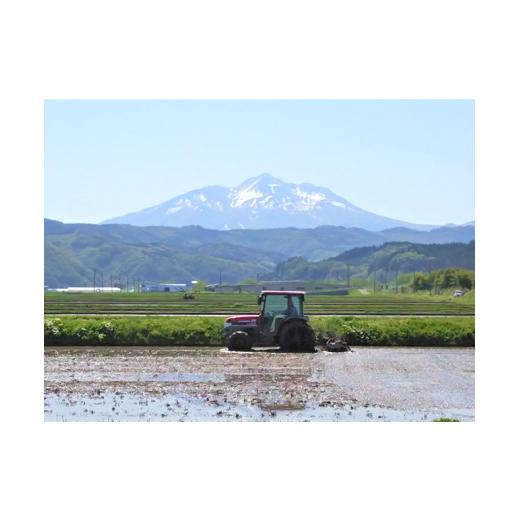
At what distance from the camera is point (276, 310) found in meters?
28.0

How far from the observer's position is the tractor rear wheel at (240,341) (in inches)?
1101

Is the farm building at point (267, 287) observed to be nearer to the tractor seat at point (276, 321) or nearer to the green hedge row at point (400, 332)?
the green hedge row at point (400, 332)

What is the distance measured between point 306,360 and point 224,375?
4.05 m

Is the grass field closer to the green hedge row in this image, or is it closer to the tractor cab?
the green hedge row

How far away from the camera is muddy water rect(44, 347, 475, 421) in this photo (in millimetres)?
17125

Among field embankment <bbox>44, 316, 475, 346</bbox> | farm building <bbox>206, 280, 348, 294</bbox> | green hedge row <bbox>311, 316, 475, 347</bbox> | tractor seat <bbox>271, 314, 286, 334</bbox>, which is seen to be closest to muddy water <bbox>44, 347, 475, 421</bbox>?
tractor seat <bbox>271, 314, 286, 334</bbox>

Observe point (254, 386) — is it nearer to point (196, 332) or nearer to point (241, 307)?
point (196, 332)

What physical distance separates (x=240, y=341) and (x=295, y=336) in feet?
5.39

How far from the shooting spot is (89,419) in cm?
1628

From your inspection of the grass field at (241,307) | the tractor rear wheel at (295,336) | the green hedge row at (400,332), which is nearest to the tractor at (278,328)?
the tractor rear wheel at (295,336)

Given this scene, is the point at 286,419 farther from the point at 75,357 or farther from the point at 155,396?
the point at 75,357

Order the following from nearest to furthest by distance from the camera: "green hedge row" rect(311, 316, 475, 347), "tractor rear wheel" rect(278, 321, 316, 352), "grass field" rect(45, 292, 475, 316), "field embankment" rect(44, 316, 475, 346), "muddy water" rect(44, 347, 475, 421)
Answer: "muddy water" rect(44, 347, 475, 421) < "tractor rear wheel" rect(278, 321, 316, 352) < "field embankment" rect(44, 316, 475, 346) < "green hedge row" rect(311, 316, 475, 347) < "grass field" rect(45, 292, 475, 316)
